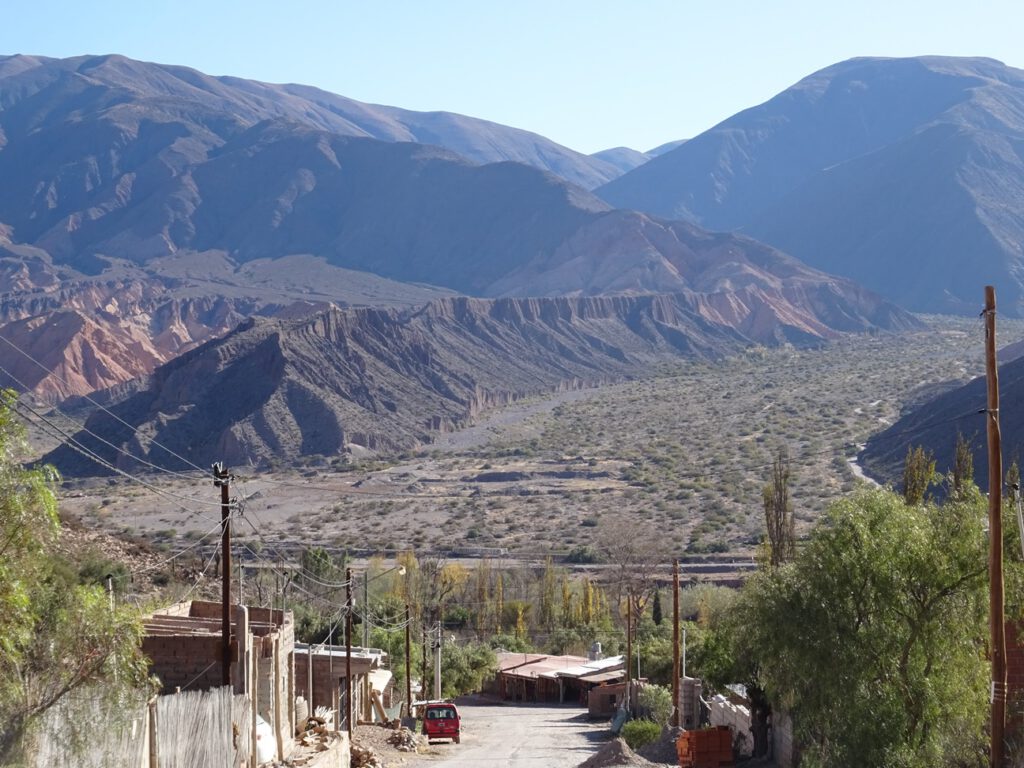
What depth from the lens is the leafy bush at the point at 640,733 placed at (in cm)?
3653

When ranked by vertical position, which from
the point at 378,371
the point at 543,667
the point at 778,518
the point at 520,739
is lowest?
the point at 543,667

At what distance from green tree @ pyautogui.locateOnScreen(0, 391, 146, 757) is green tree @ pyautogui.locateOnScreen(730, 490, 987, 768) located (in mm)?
9495

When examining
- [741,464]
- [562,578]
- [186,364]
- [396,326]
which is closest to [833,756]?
[562,578]

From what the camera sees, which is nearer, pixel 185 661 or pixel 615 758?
pixel 185 661

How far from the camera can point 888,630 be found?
64.0 feet

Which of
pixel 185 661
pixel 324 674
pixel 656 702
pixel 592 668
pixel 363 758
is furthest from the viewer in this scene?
pixel 592 668

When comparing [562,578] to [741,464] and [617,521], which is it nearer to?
[617,521]

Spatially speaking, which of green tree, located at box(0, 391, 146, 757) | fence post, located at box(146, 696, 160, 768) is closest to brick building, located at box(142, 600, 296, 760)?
fence post, located at box(146, 696, 160, 768)

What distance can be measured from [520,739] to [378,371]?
Result: 9432 centimetres

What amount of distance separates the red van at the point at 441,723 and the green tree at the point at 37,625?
71.9 ft

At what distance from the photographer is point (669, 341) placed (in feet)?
551

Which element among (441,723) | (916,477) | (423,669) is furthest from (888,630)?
(423,669)

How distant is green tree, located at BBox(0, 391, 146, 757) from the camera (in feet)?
41.7

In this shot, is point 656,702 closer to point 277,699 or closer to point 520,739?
point 520,739
